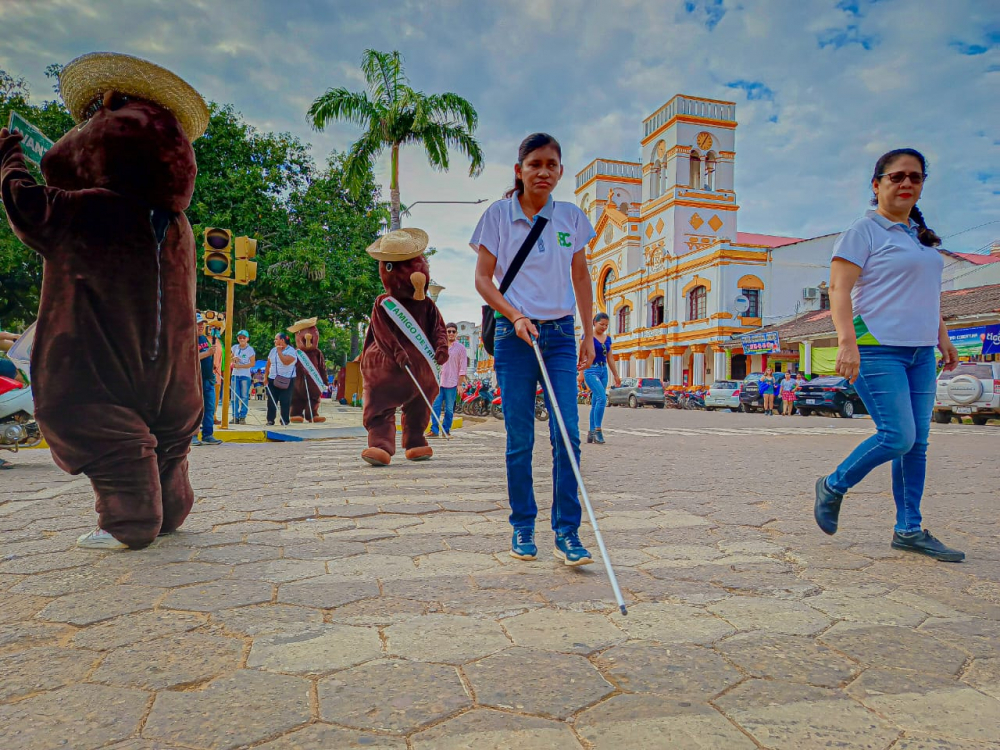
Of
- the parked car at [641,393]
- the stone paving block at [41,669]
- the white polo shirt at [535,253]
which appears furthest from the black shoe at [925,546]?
the parked car at [641,393]

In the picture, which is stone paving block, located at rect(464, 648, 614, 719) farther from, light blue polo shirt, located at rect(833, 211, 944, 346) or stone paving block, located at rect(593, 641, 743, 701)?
light blue polo shirt, located at rect(833, 211, 944, 346)

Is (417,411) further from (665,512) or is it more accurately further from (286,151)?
(286,151)

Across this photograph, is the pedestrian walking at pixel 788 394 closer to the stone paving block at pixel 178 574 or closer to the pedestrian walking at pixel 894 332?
the pedestrian walking at pixel 894 332

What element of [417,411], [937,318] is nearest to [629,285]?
[417,411]

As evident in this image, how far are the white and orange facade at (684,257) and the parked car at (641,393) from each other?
19.2ft

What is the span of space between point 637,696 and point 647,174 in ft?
146

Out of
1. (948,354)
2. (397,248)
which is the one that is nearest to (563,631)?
(948,354)

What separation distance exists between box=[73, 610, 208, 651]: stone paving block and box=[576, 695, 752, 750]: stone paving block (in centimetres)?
133

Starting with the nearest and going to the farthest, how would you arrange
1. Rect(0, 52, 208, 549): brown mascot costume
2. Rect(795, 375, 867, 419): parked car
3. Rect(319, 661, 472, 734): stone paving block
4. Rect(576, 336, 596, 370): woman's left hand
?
Rect(319, 661, 472, 734): stone paving block < Rect(0, 52, 208, 549): brown mascot costume < Rect(576, 336, 596, 370): woman's left hand < Rect(795, 375, 867, 419): parked car

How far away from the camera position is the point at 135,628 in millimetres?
2172

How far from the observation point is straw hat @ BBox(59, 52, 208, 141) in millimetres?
3150

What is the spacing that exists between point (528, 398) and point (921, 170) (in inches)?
85.2

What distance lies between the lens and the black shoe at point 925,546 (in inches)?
122

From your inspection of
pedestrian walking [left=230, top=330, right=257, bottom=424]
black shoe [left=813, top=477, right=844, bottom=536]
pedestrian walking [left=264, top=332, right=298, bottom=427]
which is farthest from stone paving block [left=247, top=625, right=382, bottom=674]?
pedestrian walking [left=230, top=330, right=257, bottom=424]
